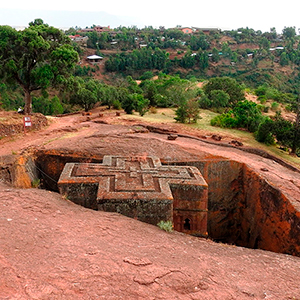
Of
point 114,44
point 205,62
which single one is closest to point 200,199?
point 205,62

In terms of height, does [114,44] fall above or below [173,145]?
above

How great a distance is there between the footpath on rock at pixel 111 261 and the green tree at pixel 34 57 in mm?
11449

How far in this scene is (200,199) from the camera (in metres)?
7.79

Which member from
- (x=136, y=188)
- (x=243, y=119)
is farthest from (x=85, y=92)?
(x=136, y=188)

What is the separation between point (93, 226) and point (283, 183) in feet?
22.2

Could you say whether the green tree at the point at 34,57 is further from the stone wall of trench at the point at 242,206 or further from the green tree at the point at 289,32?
the green tree at the point at 289,32

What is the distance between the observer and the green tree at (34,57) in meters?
15.9

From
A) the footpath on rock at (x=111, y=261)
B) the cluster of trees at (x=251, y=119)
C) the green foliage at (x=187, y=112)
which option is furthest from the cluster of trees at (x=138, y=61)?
the footpath on rock at (x=111, y=261)

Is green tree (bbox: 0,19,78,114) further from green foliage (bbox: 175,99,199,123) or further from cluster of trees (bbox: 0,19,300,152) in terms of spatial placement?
green foliage (bbox: 175,99,199,123)

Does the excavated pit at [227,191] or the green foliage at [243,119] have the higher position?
the green foliage at [243,119]

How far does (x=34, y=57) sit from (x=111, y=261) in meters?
15.7

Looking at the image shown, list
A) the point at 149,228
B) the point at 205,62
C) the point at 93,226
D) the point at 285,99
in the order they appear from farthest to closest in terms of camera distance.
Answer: the point at 205,62 → the point at 285,99 → the point at 149,228 → the point at 93,226

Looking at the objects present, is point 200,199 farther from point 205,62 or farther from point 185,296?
point 205,62

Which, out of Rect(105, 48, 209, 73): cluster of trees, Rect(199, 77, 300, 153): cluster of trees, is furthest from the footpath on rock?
Rect(105, 48, 209, 73): cluster of trees
